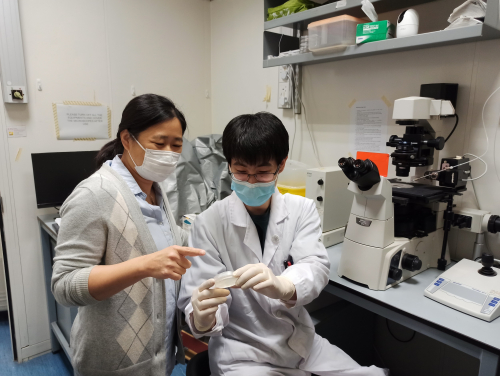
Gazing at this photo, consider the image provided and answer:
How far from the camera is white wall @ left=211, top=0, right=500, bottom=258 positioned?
167cm

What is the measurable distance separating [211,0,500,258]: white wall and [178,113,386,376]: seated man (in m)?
0.95

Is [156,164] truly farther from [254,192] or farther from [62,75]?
[62,75]

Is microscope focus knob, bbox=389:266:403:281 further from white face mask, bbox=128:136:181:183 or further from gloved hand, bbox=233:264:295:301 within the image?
white face mask, bbox=128:136:181:183

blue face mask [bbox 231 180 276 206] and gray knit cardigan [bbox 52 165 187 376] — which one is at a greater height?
blue face mask [bbox 231 180 276 206]

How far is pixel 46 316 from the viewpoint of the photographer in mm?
2492

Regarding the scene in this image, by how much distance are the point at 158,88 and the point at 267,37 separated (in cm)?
107

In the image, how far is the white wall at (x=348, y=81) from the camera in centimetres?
167

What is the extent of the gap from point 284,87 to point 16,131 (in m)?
1.80

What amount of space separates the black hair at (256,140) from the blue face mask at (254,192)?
0.26 ft

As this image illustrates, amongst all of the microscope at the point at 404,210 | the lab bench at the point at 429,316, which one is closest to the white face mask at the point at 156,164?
the microscope at the point at 404,210

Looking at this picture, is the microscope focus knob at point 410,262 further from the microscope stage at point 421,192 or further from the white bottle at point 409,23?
the white bottle at point 409,23

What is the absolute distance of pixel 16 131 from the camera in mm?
2238

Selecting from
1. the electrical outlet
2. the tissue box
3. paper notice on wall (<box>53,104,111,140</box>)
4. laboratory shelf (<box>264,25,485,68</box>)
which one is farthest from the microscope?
paper notice on wall (<box>53,104,111,140</box>)

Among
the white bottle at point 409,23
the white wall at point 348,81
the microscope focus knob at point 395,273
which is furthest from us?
the white wall at point 348,81
